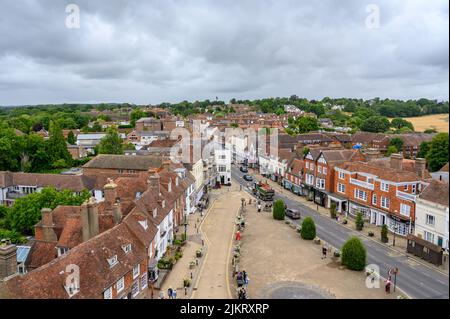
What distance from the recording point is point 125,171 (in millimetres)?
53031

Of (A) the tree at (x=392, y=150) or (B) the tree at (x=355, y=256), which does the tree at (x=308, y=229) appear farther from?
(A) the tree at (x=392, y=150)

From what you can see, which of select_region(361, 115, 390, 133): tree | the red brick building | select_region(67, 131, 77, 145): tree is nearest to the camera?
the red brick building

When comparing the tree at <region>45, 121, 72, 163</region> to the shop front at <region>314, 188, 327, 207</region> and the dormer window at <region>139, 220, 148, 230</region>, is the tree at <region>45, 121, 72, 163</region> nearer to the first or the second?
the shop front at <region>314, 188, 327, 207</region>

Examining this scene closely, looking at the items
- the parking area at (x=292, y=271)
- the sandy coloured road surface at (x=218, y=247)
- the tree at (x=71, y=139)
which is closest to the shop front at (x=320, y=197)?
the sandy coloured road surface at (x=218, y=247)

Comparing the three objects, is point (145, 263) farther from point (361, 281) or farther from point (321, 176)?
point (321, 176)

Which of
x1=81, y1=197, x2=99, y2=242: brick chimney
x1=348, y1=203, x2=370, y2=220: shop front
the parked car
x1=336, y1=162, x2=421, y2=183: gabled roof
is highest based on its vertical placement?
x1=336, y1=162, x2=421, y2=183: gabled roof

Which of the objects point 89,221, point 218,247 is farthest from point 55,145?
point 89,221

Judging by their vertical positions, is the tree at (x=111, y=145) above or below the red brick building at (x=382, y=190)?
above

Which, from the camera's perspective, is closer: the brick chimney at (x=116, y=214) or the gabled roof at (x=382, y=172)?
the brick chimney at (x=116, y=214)

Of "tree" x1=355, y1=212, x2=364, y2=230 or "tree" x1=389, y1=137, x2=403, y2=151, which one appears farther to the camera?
"tree" x1=389, y1=137, x2=403, y2=151

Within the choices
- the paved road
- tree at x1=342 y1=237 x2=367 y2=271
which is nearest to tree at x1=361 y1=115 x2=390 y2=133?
the paved road
